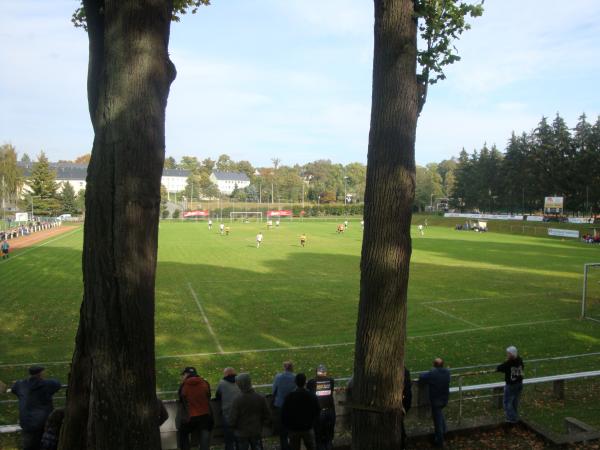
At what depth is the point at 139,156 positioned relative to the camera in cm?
357

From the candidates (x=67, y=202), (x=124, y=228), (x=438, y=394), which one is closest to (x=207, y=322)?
(x=438, y=394)

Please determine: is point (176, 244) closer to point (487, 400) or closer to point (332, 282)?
point (332, 282)

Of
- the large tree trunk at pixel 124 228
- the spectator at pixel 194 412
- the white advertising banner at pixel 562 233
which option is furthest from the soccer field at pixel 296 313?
the white advertising banner at pixel 562 233

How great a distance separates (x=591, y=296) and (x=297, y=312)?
39.9 ft

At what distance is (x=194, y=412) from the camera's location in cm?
628

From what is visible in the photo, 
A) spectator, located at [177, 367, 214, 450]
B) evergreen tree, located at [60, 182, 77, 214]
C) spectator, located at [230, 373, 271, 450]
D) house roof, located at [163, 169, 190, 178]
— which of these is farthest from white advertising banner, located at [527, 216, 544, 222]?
house roof, located at [163, 169, 190, 178]

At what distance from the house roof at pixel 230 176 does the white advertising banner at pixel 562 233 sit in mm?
126592

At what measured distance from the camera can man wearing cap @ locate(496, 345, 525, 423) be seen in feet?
Answer: 24.6

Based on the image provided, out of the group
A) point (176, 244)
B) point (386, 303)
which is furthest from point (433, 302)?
point (176, 244)

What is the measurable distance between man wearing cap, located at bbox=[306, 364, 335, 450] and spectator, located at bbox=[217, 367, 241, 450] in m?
0.98

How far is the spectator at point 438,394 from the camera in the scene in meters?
6.90

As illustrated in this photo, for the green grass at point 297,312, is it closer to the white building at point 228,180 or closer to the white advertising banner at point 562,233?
the white advertising banner at point 562,233

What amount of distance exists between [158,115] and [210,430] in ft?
14.0

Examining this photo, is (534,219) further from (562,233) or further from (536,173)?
(562,233)
